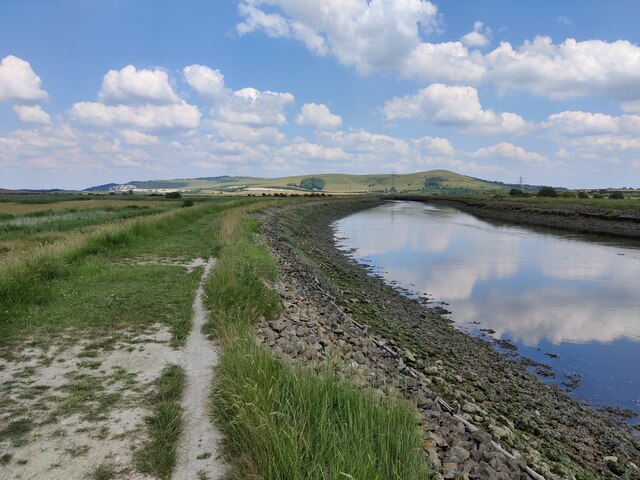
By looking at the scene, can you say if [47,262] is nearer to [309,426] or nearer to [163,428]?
[163,428]

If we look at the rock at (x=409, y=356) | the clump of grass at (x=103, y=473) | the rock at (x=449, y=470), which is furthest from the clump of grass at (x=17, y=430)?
the rock at (x=409, y=356)

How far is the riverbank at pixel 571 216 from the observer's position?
1873 inches

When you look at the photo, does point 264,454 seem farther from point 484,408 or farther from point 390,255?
point 390,255

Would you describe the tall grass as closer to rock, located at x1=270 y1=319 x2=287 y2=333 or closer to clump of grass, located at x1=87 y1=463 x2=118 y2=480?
rock, located at x1=270 y1=319 x2=287 y2=333

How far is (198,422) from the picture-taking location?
541 cm

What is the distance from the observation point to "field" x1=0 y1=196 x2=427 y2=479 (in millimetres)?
4352

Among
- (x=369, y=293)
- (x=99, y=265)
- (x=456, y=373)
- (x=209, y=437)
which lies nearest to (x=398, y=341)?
(x=456, y=373)

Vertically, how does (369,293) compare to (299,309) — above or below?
below

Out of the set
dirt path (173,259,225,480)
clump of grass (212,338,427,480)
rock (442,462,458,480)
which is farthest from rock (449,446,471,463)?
dirt path (173,259,225,480)

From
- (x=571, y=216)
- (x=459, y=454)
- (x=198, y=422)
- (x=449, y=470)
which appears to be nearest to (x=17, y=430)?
(x=198, y=422)

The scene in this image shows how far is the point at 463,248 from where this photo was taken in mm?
35500

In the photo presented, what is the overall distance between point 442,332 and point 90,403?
1157 cm

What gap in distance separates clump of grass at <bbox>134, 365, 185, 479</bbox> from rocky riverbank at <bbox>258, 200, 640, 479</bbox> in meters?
1.97

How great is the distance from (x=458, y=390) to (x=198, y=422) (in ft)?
19.7
